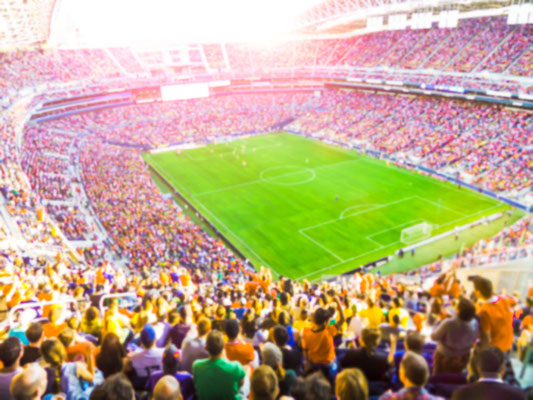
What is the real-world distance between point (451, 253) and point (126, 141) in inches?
1732

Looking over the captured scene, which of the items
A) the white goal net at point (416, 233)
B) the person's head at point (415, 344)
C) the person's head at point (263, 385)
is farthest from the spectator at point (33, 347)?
the white goal net at point (416, 233)

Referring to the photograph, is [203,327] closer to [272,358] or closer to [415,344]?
[272,358]

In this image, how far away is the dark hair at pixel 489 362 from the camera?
3.92 meters

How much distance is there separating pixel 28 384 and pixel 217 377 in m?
1.96

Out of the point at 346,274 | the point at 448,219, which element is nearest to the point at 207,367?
the point at 346,274

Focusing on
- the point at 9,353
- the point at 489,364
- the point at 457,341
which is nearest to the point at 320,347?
the point at 457,341

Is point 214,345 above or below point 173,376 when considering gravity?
above

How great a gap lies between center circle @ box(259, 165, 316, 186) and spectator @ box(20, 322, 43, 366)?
36.8 metres

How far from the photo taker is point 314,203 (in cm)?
3688

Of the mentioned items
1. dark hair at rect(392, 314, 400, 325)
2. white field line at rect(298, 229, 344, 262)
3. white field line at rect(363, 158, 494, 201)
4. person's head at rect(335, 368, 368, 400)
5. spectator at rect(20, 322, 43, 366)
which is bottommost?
white field line at rect(298, 229, 344, 262)

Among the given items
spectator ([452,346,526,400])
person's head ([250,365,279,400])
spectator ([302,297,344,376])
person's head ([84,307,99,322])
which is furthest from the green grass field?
person's head ([250,365,279,400])

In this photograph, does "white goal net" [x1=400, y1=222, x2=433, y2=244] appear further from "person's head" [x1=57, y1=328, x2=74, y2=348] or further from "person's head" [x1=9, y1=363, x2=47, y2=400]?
"person's head" [x1=9, y1=363, x2=47, y2=400]

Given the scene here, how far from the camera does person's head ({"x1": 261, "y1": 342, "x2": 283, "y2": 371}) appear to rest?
498 centimetres

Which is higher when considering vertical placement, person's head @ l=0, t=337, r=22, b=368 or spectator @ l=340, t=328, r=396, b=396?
person's head @ l=0, t=337, r=22, b=368
